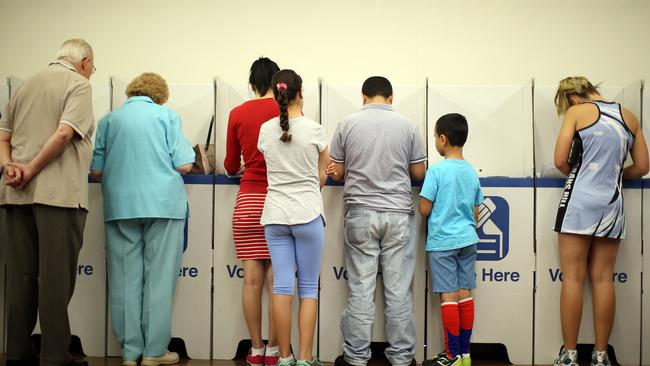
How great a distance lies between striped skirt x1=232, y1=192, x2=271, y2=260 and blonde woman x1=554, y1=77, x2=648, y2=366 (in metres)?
1.49

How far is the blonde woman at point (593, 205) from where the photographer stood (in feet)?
11.3

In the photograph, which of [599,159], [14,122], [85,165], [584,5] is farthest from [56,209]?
[584,5]

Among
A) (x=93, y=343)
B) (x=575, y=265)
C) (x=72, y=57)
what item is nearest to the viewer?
(x=72, y=57)

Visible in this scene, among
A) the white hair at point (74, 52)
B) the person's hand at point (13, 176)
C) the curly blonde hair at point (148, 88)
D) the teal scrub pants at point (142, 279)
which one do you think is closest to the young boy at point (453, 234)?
the teal scrub pants at point (142, 279)

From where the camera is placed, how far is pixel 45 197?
121 inches

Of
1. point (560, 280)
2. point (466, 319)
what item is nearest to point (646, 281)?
point (560, 280)

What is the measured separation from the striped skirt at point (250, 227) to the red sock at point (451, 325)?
36.2 inches

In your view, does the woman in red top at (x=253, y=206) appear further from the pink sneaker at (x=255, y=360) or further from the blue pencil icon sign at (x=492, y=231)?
the blue pencil icon sign at (x=492, y=231)

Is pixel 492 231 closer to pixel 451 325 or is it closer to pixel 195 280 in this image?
pixel 451 325

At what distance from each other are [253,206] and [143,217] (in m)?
0.55

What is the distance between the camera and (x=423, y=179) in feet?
12.0

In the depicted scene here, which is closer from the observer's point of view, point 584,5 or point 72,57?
point 72,57

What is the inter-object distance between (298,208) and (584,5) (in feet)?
10.2

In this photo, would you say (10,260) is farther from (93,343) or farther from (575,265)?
(575,265)
